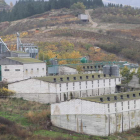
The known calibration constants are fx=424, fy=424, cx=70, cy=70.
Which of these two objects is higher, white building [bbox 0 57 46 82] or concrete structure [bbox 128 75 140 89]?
white building [bbox 0 57 46 82]

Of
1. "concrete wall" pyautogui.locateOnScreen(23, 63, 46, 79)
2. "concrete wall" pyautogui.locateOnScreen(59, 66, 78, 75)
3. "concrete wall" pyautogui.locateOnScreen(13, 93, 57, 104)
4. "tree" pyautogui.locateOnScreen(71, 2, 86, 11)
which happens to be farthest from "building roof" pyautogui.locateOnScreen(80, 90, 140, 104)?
"tree" pyautogui.locateOnScreen(71, 2, 86, 11)

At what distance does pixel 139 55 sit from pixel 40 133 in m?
60.8

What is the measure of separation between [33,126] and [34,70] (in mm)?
17288

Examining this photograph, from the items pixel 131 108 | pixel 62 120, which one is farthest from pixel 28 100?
pixel 131 108

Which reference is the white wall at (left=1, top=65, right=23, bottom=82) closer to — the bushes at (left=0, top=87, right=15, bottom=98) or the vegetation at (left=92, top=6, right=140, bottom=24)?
the bushes at (left=0, top=87, right=15, bottom=98)

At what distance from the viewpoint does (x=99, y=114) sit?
37750mm

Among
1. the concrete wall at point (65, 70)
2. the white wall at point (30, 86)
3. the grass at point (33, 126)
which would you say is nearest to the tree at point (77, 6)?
the concrete wall at point (65, 70)

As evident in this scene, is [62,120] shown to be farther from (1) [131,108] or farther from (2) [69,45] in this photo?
(2) [69,45]

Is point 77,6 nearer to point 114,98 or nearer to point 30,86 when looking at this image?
point 30,86

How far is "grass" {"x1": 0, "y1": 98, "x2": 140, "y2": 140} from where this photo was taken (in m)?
36.2

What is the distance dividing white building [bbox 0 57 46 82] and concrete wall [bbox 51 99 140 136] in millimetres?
14005

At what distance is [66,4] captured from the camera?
14750 centimetres

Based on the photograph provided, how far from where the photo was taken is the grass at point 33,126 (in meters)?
36.2

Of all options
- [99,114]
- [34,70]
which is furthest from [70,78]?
[99,114]
